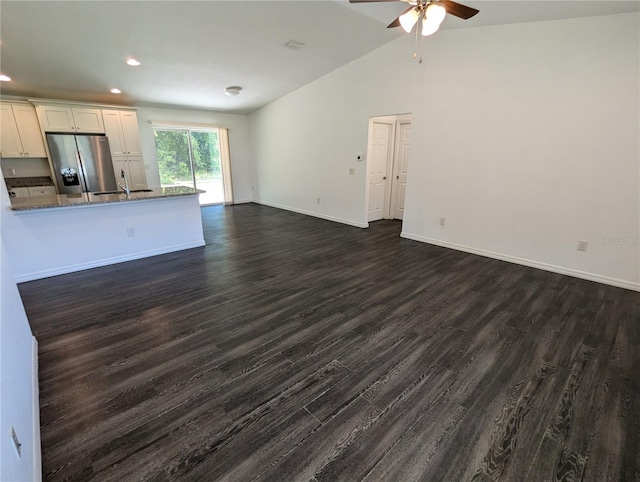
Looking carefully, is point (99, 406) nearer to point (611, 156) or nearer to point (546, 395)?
point (546, 395)

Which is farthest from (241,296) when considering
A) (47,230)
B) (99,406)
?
(47,230)

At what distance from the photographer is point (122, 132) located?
6.20 m

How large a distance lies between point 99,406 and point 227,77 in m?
5.34

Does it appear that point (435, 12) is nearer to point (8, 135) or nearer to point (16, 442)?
point (16, 442)

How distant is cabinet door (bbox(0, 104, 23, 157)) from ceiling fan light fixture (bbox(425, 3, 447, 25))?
6859mm

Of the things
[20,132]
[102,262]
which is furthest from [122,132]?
[102,262]

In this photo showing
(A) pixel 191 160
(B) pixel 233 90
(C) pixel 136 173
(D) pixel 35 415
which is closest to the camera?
(D) pixel 35 415

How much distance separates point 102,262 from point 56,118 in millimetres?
3619

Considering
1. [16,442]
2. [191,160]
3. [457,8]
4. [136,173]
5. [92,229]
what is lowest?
[16,442]

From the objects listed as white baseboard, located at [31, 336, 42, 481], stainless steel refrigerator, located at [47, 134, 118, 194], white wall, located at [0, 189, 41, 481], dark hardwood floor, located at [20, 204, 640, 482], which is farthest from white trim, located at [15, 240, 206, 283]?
stainless steel refrigerator, located at [47, 134, 118, 194]

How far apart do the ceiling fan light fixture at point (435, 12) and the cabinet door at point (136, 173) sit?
21.1 ft

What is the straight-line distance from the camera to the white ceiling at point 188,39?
3164 millimetres

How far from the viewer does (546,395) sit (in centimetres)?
182

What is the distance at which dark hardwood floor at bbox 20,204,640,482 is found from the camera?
142cm
